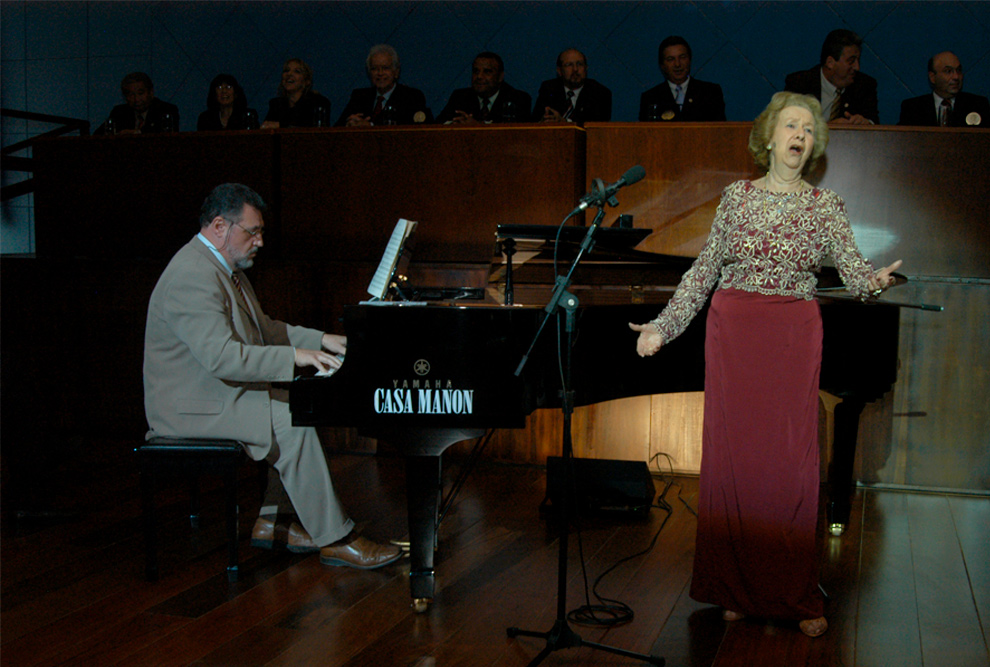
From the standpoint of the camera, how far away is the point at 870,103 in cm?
487

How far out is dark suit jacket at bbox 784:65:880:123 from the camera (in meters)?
4.78

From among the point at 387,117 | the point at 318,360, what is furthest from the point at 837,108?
the point at 318,360

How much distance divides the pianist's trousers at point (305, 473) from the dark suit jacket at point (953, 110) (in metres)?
3.30

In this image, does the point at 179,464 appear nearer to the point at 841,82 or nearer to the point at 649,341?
the point at 649,341

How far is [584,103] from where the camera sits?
5.33m

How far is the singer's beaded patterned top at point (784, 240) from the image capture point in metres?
2.68

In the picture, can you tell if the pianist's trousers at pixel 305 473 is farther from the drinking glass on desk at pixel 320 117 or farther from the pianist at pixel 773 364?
the drinking glass on desk at pixel 320 117

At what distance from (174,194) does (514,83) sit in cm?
287

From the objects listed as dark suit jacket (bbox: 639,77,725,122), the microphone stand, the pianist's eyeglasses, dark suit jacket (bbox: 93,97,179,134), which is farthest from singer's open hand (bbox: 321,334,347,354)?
dark suit jacket (bbox: 93,97,179,134)

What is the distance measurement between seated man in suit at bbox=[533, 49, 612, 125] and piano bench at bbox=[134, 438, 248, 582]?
273cm

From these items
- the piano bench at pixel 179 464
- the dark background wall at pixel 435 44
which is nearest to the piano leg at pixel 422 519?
the piano bench at pixel 179 464

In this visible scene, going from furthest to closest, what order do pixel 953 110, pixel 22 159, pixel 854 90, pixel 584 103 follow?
pixel 22 159, pixel 584 103, pixel 854 90, pixel 953 110

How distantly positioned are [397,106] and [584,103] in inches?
43.9

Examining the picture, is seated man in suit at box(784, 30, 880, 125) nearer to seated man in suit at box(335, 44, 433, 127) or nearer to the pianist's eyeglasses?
seated man in suit at box(335, 44, 433, 127)
